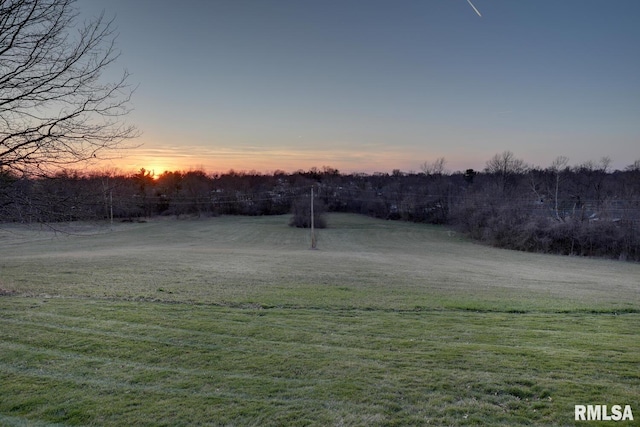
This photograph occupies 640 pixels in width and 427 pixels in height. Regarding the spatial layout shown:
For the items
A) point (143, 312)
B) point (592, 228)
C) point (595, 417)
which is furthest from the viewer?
point (592, 228)

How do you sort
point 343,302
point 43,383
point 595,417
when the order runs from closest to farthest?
1. point 595,417
2. point 43,383
3. point 343,302

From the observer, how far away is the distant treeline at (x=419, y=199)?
1075 cm

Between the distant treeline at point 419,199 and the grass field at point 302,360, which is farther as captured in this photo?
the distant treeline at point 419,199

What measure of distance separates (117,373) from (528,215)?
198 feet

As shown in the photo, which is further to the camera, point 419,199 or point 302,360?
point 419,199

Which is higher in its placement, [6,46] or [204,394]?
[6,46]

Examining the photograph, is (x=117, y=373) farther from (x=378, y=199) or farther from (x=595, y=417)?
(x=378, y=199)

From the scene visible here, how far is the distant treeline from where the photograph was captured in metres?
10.8

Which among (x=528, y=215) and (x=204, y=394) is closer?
(x=204, y=394)

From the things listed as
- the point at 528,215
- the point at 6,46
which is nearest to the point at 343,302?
the point at 6,46

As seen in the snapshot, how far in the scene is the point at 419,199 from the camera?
87250 millimetres

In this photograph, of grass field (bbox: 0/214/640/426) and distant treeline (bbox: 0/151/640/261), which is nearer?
grass field (bbox: 0/214/640/426)

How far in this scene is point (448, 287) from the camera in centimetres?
1576

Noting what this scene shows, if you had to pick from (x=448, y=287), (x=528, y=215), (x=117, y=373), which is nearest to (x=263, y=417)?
(x=117, y=373)
